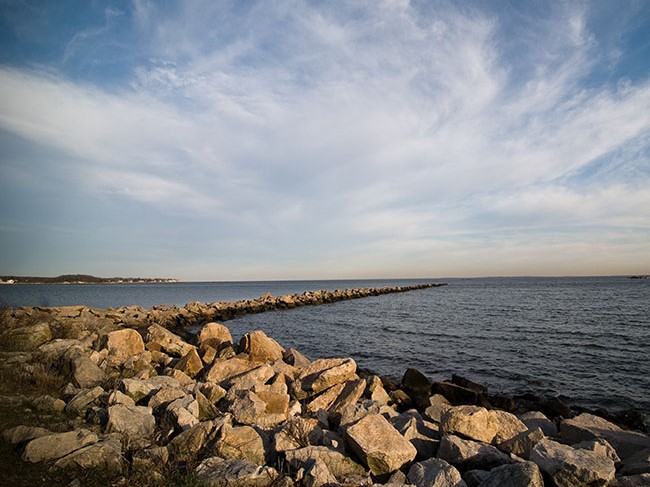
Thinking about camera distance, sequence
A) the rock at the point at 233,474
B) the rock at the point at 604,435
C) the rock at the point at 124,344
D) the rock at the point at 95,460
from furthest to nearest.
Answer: the rock at the point at 124,344, the rock at the point at 604,435, the rock at the point at 95,460, the rock at the point at 233,474

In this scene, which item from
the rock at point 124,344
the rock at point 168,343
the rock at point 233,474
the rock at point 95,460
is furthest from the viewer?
the rock at point 168,343

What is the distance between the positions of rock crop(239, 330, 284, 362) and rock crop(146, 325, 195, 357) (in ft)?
5.64

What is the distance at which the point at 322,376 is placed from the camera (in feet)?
29.6

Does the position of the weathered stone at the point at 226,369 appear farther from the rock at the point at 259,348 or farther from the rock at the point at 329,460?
the rock at the point at 329,460

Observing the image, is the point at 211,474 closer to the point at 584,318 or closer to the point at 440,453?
the point at 440,453

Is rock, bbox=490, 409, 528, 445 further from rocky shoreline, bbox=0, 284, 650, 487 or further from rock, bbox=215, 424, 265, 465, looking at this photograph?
rock, bbox=215, 424, 265, 465

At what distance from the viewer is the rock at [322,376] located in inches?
349

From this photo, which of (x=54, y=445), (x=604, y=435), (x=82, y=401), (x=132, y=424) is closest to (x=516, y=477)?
(x=604, y=435)

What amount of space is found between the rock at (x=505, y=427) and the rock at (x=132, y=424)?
5.52 meters

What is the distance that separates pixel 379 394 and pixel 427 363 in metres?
7.52

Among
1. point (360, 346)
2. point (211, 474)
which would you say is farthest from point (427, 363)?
point (211, 474)

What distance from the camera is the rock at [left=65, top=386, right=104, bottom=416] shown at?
608cm

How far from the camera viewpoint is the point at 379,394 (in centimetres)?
909

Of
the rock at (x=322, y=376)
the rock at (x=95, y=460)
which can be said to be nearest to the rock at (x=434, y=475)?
the rock at (x=95, y=460)
